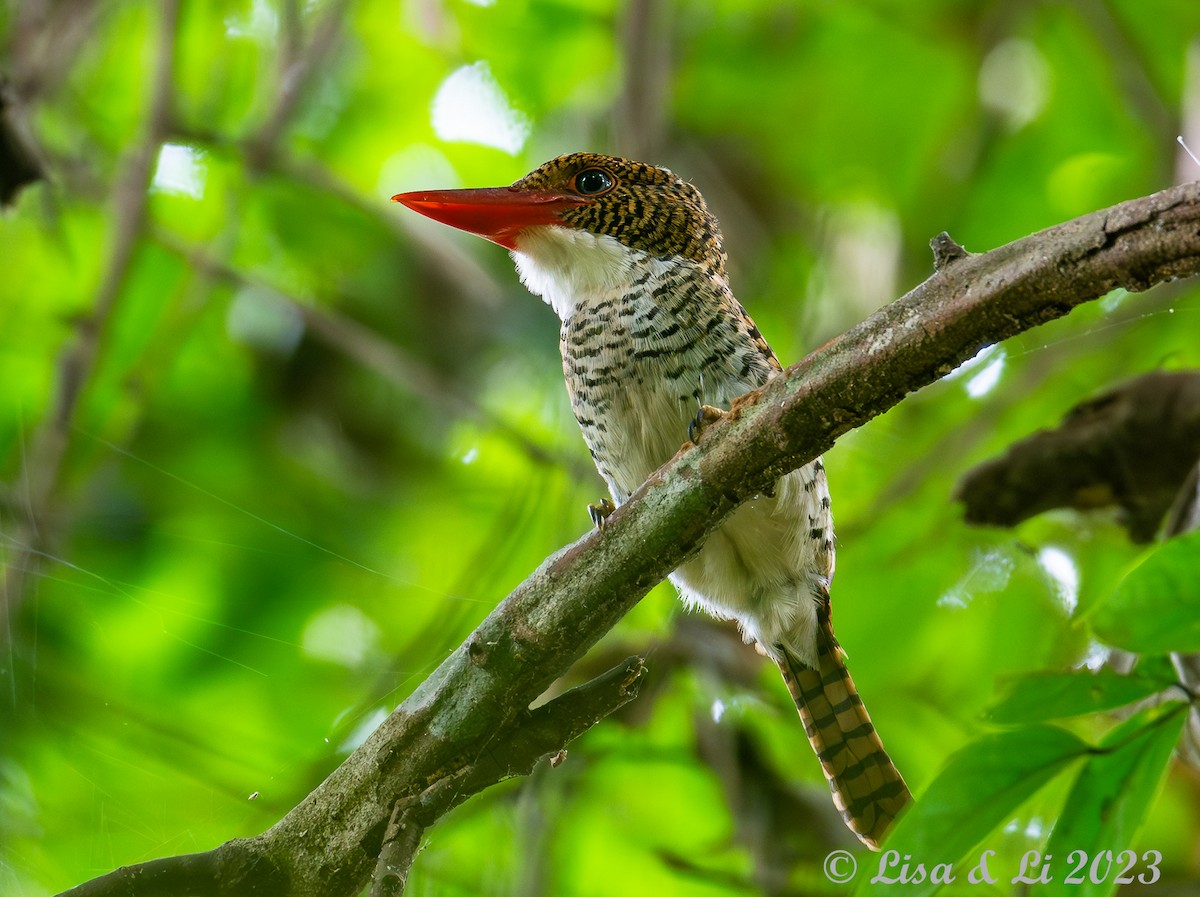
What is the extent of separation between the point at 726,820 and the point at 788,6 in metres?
2.07

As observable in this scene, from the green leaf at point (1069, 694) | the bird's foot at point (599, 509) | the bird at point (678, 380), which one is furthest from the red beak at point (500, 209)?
the green leaf at point (1069, 694)

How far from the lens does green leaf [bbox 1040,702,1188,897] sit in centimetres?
122

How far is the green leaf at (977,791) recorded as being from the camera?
1251 mm

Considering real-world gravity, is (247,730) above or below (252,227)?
below

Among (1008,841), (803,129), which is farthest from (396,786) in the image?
(803,129)

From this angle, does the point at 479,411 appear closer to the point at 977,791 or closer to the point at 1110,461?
the point at 1110,461

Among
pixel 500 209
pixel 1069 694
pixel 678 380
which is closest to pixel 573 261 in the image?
pixel 500 209

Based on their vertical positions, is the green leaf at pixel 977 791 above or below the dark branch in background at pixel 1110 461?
below

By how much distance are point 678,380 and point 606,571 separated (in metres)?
0.72

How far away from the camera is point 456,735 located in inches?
48.4

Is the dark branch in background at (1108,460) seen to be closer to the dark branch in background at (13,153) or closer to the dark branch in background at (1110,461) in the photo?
the dark branch in background at (1110,461)

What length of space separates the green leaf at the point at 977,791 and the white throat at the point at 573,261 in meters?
1.04

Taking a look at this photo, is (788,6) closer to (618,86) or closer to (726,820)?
(618,86)

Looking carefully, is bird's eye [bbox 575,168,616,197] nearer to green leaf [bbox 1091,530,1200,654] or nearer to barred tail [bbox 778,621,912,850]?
barred tail [bbox 778,621,912,850]
